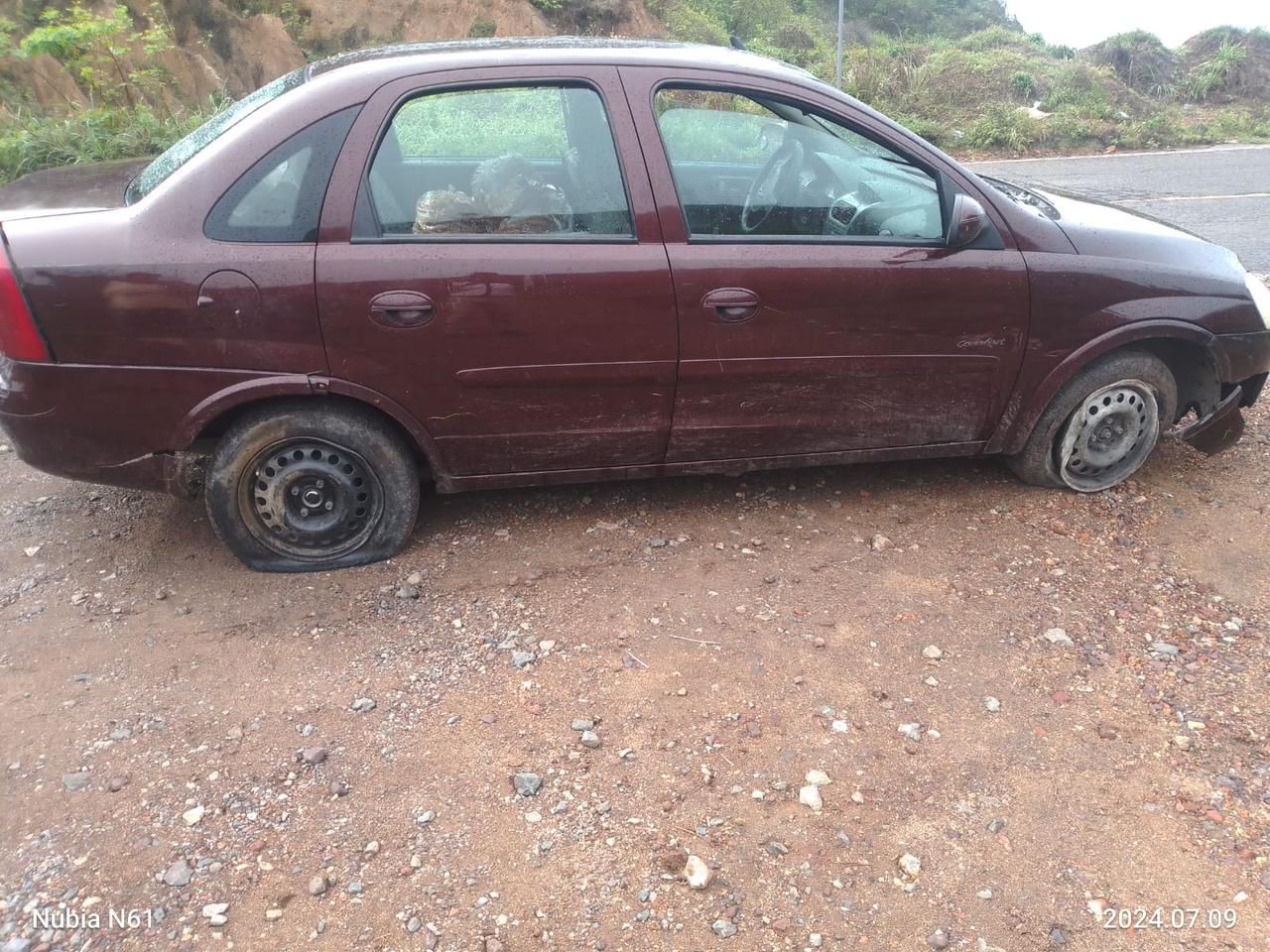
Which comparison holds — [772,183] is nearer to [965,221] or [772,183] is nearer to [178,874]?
[965,221]

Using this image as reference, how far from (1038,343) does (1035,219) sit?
479mm

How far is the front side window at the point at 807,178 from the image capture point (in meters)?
3.50

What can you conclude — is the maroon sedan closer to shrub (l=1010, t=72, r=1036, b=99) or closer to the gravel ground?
the gravel ground

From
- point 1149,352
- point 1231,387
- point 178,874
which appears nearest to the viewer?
point 178,874

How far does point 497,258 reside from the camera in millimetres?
3236

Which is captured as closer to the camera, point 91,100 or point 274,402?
point 274,402

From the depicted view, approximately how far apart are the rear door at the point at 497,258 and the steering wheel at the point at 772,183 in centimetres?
38

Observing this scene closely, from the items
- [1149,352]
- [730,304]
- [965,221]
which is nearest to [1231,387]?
[1149,352]

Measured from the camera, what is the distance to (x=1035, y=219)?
12.1 feet

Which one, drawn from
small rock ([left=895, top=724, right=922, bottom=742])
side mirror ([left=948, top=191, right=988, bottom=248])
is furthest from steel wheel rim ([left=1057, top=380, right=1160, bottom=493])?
small rock ([left=895, top=724, right=922, bottom=742])

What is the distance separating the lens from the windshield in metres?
3.28

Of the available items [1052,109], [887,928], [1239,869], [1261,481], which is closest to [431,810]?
[887,928]

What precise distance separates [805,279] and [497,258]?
A: 1.11m

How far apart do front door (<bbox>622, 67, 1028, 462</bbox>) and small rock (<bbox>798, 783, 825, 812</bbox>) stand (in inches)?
57.6
